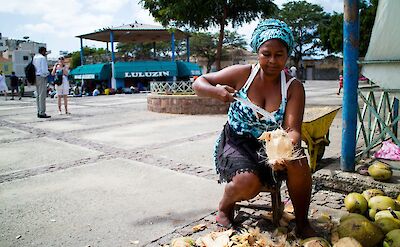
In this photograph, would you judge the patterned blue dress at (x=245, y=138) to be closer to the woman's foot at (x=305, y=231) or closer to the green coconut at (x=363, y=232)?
the woman's foot at (x=305, y=231)

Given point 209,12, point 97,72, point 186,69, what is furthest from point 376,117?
point 97,72

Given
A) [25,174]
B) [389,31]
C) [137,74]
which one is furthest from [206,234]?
[137,74]

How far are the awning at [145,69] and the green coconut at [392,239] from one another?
26.0 meters

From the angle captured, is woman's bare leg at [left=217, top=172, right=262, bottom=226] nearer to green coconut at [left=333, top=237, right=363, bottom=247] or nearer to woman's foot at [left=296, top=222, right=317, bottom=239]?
woman's foot at [left=296, top=222, right=317, bottom=239]

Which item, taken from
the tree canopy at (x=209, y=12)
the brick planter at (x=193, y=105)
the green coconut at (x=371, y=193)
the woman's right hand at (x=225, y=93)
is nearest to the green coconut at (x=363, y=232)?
the green coconut at (x=371, y=193)

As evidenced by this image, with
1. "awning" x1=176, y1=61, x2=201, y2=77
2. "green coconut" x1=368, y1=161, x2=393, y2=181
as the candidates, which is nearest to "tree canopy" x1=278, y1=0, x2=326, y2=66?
"awning" x1=176, y1=61, x2=201, y2=77

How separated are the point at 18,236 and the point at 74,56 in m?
64.0

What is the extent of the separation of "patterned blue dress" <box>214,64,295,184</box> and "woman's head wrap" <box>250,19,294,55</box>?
10.0 inches

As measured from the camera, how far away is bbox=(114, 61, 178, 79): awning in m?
26.8

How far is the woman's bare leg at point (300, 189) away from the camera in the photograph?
2143mm

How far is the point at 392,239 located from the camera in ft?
6.57

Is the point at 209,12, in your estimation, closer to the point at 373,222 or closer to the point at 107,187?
the point at 107,187

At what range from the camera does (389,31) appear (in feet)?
10.0

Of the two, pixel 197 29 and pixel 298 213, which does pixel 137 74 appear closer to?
pixel 197 29
